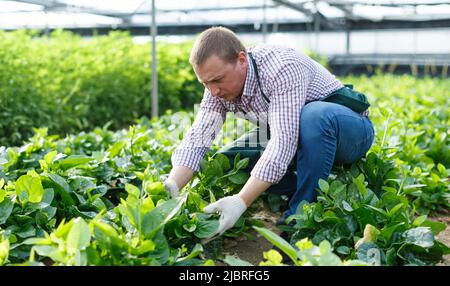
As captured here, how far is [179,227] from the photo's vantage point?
2078mm

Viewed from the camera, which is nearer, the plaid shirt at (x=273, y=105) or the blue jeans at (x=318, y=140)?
the plaid shirt at (x=273, y=105)

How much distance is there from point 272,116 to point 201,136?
0.44m

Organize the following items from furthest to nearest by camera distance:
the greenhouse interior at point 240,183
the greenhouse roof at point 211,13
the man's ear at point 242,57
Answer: the greenhouse roof at point 211,13 → the man's ear at point 242,57 → the greenhouse interior at point 240,183

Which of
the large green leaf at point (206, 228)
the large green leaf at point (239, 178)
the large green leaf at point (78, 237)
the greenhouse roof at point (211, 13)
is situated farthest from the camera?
the greenhouse roof at point (211, 13)

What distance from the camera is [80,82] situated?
559 cm

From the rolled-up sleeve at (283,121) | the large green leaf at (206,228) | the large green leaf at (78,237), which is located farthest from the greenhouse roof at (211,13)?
the large green leaf at (78,237)

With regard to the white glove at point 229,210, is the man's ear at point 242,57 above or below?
above

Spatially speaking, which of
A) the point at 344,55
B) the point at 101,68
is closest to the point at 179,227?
the point at 101,68

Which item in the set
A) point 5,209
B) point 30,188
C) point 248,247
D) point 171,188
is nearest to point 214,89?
point 171,188

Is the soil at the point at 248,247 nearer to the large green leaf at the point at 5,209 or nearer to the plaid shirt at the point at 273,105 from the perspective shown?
the plaid shirt at the point at 273,105

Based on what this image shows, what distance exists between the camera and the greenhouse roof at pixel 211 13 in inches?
403

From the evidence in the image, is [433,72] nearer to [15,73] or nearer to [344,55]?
[344,55]

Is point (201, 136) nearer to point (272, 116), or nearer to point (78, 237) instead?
point (272, 116)

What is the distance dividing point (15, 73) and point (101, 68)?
4.34 ft
